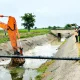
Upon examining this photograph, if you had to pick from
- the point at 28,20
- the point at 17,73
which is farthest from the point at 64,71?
the point at 28,20

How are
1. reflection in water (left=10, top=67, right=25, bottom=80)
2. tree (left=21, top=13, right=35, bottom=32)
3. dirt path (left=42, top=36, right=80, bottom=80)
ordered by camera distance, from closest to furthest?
dirt path (left=42, top=36, right=80, bottom=80), reflection in water (left=10, top=67, right=25, bottom=80), tree (left=21, top=13, right=35, bottom=32)

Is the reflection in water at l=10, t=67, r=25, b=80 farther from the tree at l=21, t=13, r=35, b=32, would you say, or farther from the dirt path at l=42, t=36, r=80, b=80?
the tree at l=21, t=13, r=35, b=32

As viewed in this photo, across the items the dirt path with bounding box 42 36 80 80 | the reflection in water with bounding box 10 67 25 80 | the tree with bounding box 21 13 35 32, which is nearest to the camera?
the dirt path with bounding box 42 36 80 80

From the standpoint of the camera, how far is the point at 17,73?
22359mm

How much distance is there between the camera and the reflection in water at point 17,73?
20812 millimetres

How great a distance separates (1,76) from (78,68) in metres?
8.33

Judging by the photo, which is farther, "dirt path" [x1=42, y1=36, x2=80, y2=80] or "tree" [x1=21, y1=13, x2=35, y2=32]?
"tree" [x1=21, y1=13, x2=35, y2=32]

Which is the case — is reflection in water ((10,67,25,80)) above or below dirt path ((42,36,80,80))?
below

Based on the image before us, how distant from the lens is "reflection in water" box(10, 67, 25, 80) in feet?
68.3

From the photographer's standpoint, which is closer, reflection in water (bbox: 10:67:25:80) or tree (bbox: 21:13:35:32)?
reflection in water (bbox: 10:67:25:80)

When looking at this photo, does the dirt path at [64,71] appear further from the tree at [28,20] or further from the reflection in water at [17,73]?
the tree at [28,20]

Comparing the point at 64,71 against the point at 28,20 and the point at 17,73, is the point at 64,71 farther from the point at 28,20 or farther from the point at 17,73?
the point at 28,20

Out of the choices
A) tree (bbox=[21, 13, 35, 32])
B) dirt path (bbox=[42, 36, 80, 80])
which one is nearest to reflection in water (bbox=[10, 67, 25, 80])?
dirt path (bbox=[42, 36, 80, 80])

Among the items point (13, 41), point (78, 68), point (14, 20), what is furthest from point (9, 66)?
point (78, 68)
